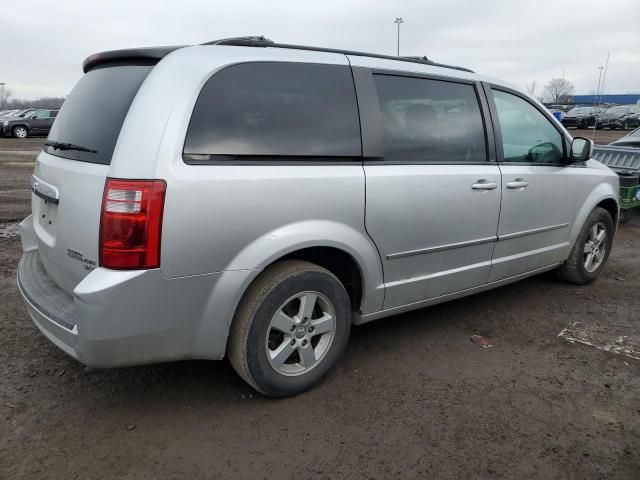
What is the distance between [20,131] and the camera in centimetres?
2588

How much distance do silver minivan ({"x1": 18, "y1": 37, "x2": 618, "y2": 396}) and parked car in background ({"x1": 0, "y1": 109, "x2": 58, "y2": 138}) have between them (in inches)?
1024

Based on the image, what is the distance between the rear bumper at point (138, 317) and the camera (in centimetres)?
239

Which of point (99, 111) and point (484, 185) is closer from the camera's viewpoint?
point (99, 111)

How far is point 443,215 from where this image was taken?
11.4 feet

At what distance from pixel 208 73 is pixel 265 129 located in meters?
0.39

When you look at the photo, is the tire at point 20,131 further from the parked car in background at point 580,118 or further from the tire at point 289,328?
the parked car in background at point 580,118

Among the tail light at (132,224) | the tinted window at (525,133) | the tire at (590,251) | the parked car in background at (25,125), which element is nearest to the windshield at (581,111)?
the parked car in background at (25,125)

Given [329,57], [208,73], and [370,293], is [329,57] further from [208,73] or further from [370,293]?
[370,293]

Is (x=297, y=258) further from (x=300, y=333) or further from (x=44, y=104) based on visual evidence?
(x=44, y=104)

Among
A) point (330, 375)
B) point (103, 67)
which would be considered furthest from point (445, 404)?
point (103, 67)

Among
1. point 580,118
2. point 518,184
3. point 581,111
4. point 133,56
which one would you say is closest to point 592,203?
point 518,184

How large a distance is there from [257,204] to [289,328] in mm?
723

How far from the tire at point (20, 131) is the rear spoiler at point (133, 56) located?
2645 centimetres

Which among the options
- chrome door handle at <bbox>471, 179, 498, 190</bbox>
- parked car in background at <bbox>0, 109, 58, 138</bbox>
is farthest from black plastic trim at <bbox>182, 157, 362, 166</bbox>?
parked car in background at <bbox>0, 109, 58, 138</bbox>
